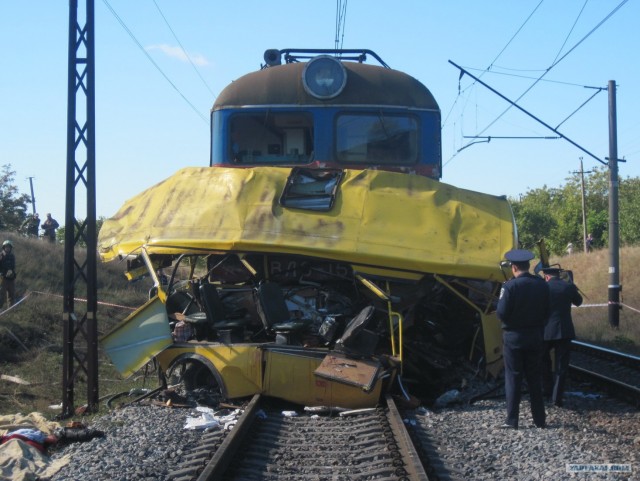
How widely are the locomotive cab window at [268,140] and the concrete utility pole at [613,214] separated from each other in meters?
10.9

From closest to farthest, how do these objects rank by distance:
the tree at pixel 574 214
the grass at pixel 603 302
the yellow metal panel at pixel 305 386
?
1. the yellow metal panel at pixel 305 386
2. the grass at pixel 603 302
3. the tree at pixel 574 214

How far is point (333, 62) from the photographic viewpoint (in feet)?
Result: 33.1

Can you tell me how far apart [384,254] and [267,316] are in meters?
1.38

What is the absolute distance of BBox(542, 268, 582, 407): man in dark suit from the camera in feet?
27.3

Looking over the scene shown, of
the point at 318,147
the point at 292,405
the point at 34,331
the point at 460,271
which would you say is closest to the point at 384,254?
the point at 460,271

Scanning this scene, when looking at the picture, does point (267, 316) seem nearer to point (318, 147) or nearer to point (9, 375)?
point (318, 147)

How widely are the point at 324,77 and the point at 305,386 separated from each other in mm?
4255

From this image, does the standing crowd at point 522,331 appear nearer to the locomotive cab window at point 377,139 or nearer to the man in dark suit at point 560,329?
the man in dark suit at point 560,329

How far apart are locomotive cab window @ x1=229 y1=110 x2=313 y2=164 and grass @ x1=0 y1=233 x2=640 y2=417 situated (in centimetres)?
352

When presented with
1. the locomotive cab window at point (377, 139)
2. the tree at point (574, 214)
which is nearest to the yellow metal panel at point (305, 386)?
the locomotive cab window at point (377, 139)

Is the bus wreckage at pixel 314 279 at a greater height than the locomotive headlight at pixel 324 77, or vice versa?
the locomotive headlight at pixel 324 77

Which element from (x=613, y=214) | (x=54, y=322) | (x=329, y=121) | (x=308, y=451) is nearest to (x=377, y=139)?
(x=329, y=121)

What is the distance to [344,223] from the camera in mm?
8375

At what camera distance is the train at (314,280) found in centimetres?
789
